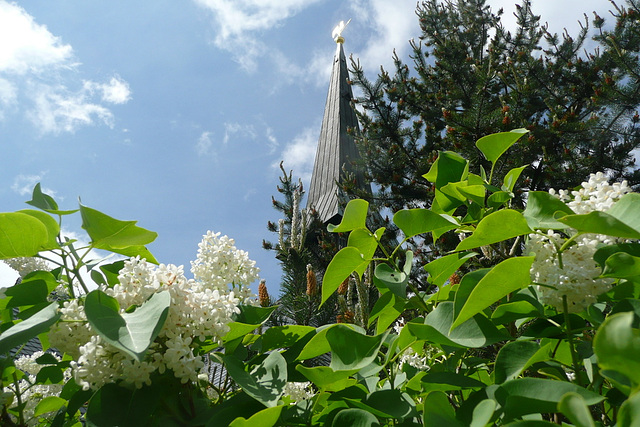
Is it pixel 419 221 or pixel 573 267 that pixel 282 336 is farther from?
pixel 573 267

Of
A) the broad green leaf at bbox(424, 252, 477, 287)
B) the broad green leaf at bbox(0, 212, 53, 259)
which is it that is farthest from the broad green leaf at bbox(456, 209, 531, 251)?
the broad green leaf at bbox(0, 212, 53, 259)

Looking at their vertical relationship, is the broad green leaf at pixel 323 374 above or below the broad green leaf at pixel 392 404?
above

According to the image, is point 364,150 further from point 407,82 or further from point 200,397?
point 200,397

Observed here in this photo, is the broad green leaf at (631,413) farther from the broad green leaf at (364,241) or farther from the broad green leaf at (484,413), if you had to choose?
the broad green leaf at (364,241)

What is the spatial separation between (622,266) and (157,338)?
0.47 meters

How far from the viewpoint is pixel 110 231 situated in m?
0.51

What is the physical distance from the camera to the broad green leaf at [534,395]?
0.38 metres

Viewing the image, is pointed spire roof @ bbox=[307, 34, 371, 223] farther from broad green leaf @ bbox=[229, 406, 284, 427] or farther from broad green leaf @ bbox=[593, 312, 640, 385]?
broad green leaf @ bbox=[593, 312, 640, 385]

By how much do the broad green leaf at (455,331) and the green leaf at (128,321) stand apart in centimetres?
24

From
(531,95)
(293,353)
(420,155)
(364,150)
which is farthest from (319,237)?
(293,353)

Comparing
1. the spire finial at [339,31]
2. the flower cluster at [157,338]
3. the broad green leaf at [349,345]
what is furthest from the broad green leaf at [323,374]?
the spire finial at [339,31]

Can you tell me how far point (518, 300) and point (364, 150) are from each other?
6.66 m

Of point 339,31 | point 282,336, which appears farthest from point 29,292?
point 339,31

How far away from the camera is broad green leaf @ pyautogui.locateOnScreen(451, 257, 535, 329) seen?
41cm
